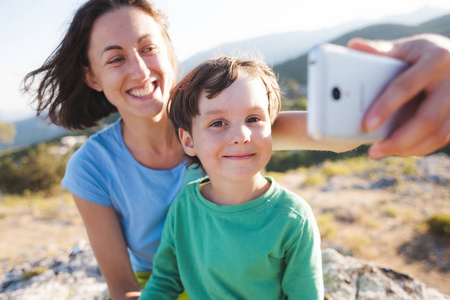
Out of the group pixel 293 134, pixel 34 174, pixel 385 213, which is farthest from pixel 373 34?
pixel 293 134

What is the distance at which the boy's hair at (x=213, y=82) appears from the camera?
1.46 m

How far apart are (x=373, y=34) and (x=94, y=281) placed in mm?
44964

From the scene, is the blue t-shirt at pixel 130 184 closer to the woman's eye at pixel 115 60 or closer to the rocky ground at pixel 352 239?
the woman's eye at pixel 115 60

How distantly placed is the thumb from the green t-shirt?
0.75 m

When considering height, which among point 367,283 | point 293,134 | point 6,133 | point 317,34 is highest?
point 293,134

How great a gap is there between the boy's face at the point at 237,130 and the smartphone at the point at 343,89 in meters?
0.51

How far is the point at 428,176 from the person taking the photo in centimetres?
816

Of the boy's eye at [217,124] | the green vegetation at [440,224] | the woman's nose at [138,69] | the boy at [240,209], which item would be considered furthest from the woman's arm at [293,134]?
the green vegetation at [440,224]

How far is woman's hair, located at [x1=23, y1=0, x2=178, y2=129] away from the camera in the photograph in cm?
195

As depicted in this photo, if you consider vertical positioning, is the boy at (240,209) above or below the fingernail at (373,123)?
below

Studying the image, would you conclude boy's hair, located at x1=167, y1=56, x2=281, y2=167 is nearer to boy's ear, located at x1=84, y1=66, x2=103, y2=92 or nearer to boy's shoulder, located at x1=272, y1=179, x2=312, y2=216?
boy's shoulder, located at x1=272, y1=179, x2=312, y2=216

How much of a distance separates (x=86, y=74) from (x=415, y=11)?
167 ft

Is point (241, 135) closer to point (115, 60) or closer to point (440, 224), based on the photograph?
point (115, 60)

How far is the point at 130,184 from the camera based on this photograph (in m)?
2.05
